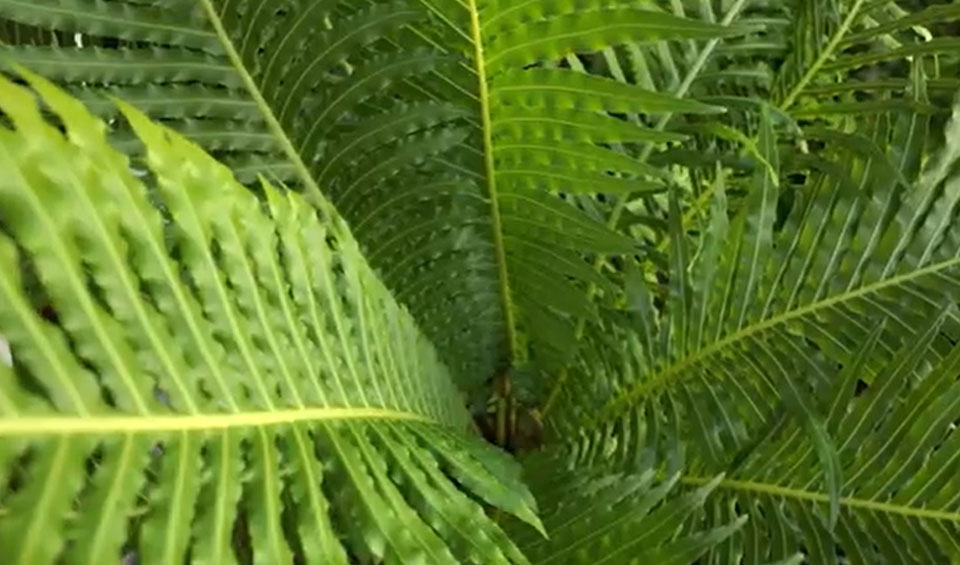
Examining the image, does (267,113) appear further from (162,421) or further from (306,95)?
(162,421)

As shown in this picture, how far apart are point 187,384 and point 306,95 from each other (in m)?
0.34

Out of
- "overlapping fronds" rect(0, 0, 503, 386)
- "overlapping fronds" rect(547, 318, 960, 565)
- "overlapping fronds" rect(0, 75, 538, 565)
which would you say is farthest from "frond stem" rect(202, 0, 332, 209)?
"overlapping fronds" rect(547, 318, 960, 565)

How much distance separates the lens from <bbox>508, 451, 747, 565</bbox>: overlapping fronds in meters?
0.59

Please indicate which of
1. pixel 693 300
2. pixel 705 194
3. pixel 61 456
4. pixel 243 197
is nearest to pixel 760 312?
pixel 693 300

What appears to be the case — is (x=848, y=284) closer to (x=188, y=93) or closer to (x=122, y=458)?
(x=188, y=93)

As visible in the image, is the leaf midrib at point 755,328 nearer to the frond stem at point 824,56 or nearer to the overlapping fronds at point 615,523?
the overlapping fronds at point 615,523

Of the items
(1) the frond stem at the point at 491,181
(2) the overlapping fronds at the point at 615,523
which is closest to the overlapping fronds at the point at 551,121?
(1) the frond stem at the point at 491,181

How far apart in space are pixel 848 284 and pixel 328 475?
0.39 m

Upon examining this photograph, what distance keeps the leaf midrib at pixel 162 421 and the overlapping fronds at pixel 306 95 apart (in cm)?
21

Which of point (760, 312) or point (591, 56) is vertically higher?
point (591, 56)

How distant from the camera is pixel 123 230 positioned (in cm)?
41

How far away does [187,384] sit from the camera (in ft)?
1.36

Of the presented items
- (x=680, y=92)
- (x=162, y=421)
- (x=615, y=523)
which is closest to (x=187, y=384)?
(x=162, y=421)

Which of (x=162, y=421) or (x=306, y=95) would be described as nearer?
(x=162, y=421)
